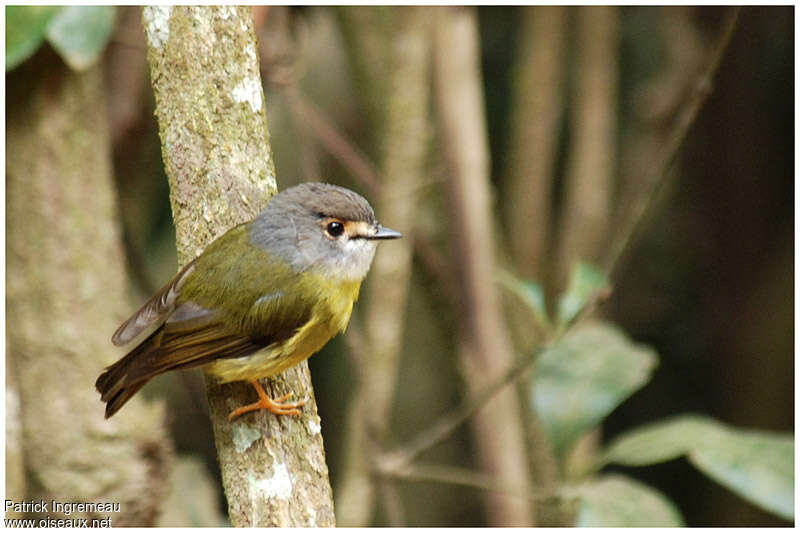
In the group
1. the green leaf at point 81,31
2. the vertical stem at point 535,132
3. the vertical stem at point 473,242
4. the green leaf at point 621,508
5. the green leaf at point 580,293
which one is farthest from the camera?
the vertical stem at point 535,132

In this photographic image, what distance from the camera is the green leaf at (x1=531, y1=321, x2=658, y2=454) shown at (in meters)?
2.85

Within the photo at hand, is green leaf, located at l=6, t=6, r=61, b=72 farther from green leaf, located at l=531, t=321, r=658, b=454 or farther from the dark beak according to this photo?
green leaf, located at l=531, t=321, r=658, b=454

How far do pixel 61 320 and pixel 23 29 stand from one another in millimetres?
961

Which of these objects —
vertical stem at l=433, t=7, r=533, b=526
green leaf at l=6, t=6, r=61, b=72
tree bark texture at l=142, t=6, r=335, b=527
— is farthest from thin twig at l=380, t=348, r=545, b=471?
green leaf at l=6, t=6, r=61, b=72

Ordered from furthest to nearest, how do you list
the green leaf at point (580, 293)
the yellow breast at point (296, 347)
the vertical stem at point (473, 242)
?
the vertical stem at point (473, 242) → the green leaf at point (580, 293) → the yellow breast at point (296, 347)

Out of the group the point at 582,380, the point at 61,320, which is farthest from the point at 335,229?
the point at 61,320

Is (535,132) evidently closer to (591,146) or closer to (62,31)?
(591,146)

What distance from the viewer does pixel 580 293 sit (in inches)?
110

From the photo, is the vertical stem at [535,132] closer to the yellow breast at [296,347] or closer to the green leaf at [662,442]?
the green leaf at [662,442]

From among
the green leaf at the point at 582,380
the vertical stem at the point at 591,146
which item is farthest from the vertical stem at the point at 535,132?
the green leaf at the point at 582,380

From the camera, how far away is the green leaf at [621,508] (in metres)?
2.65

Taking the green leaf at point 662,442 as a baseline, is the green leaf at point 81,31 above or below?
above

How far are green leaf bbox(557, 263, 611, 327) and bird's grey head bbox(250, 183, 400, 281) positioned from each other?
2.20 ft

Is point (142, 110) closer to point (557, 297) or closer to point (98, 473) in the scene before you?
point (98, 473)
